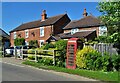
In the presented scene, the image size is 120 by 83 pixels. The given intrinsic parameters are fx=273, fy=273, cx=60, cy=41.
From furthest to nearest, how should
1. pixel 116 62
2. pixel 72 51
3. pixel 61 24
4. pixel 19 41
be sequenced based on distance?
pixel 19 41
pixel 61 24
pixel 72 51
pixel 116 62

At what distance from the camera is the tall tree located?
1725 centimetres

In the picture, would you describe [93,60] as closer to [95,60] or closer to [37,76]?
[95,60]

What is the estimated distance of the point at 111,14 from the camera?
58.9ft

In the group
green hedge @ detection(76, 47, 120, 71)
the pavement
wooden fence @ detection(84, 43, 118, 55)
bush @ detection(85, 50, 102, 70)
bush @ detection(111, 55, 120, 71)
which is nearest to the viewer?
the pavement

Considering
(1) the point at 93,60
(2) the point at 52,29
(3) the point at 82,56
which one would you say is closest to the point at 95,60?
(1) the point at 93,60

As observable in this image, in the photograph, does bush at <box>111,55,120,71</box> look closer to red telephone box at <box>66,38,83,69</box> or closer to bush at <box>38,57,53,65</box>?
red telephone box at <box>66,38,83,69</box>

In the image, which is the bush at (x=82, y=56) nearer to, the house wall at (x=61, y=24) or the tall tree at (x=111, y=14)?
the tall tree at (x=111, y=14)

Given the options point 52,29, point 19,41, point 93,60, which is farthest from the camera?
point 19,41

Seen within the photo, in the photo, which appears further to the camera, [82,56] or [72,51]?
[72,51]

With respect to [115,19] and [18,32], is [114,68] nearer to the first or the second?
[115,19]

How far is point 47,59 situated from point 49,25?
29.2m

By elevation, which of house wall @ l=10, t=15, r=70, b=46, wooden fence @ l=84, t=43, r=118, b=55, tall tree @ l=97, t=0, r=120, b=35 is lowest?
wooden fence @ l=84, t=43, r=118, b=55

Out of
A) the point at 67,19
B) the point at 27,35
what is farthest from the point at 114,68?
the point at 27,35

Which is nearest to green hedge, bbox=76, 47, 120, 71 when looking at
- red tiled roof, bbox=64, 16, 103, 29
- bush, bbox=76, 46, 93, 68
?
bush, bbox=76, 46, 93, 68
